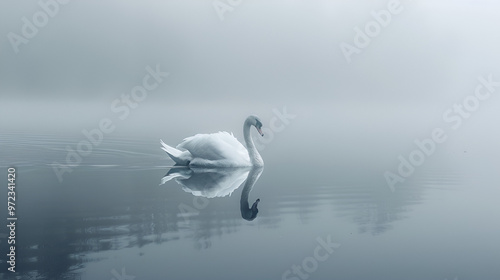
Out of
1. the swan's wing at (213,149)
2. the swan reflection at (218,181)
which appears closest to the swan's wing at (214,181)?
the swan reflection at (218,181)

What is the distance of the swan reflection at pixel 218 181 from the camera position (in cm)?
1208

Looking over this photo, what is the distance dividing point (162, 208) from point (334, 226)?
300cm

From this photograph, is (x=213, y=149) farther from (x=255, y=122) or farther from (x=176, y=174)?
(x=255, y=122)

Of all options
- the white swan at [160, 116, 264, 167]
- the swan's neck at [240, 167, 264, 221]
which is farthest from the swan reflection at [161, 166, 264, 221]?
the white swan at [160, 116, 264, 167]

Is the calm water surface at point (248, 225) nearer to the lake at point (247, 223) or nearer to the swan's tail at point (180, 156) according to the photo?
the lake at point (247, 223)

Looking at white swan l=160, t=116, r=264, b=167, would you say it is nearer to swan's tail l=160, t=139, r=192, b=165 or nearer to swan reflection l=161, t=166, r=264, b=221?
swan's tail l=160, t=139, r=192, b=165

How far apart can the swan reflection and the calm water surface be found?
2.9 inches

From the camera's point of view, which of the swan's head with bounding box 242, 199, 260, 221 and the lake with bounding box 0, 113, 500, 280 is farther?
the swan's head with bounding box 242, 199, 260, 221

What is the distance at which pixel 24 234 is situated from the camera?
8742mm

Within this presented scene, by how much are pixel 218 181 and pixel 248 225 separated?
4.23 m

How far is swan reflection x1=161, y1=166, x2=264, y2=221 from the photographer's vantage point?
12.1 metres

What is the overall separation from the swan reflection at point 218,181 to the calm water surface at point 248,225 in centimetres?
7

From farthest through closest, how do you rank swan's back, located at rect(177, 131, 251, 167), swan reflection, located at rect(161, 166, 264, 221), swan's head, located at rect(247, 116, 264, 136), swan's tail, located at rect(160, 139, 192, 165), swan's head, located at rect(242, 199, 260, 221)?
1. swan's head, located at rect(247, 116, 264, 136)
2. swan's tail, located at rect(160, 139, 192, 165)
3. swan's back, located at rect(177, 131, 251, 167)
4. swan reflection, located at rect(161, 166, 264, 221)
5. swan's head, located at rect(242, 199, 260, 221)

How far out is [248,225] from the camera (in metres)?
10.2
